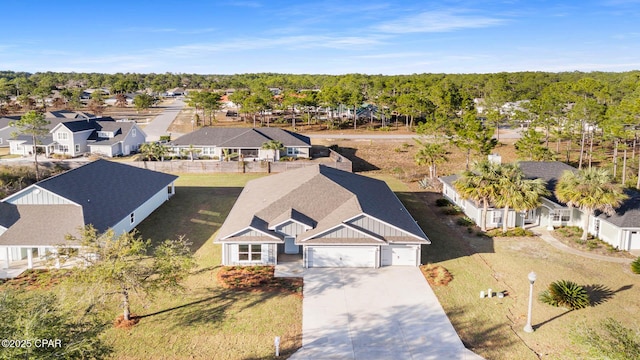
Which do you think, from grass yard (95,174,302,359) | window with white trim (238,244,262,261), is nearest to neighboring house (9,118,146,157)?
grass yard (95,174,302,359)

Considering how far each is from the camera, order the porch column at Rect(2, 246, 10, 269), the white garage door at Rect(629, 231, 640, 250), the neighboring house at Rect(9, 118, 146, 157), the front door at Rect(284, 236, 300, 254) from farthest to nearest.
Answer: the neighboring house at Rect(9, 118, 146, 157), the white garage door at Rect(629, 231, 640, 250), the front door at Rect(284, 236, 300, 254), the porch column at Rect(2, 246, 10, 269)

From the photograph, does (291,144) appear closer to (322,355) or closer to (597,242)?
(597,242)

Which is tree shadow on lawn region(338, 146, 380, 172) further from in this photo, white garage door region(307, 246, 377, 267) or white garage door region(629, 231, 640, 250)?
white garage door region(629, 231, 640, 250)

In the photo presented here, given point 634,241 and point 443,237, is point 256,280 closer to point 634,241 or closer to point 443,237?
point 443,237

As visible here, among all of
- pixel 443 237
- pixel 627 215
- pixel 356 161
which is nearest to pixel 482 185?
pixel 443 237

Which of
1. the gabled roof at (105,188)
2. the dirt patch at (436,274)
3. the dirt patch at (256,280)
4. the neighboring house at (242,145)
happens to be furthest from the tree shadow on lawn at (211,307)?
the neighboring house at (242,145)

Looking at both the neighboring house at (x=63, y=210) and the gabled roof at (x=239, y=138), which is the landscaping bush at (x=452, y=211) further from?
the gabled roof at (x=239, y=138)

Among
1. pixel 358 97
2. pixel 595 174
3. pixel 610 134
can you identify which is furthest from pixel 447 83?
pixel 595 174
